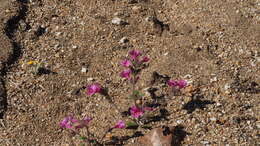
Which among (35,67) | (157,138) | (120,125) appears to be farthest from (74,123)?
(35,67)

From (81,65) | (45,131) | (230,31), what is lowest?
(45,131)

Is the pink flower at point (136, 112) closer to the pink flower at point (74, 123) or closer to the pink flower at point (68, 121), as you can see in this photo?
the pink flower at point (74, 123)

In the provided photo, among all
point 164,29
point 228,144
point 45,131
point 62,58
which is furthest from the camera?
point 164,29

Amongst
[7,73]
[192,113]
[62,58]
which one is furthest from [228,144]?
[7,73]

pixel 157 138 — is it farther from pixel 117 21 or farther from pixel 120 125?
pixel 117 21

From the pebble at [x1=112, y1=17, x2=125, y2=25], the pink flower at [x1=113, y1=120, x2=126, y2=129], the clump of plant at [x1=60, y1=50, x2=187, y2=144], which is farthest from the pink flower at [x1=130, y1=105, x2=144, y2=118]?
the pebble at [x1=112, y1=17, x2=125, y2=25]

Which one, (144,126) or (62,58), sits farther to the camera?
(62,58)

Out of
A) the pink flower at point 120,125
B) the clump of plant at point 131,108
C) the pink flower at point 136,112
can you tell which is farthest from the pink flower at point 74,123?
the pink flower at point 136,112

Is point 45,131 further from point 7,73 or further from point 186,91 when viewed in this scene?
point 186,91
